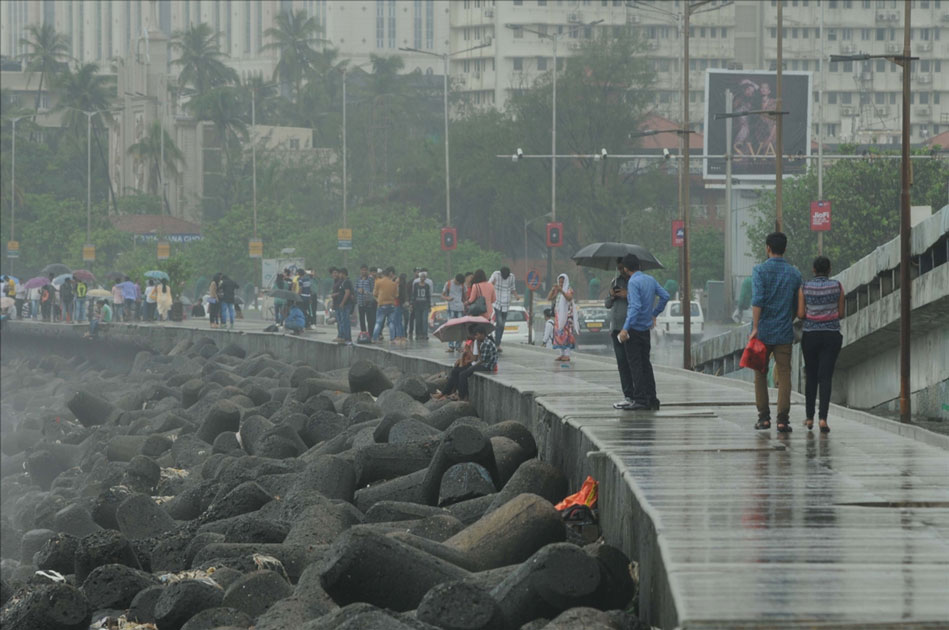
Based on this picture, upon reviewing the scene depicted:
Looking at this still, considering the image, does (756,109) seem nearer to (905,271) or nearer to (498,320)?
(498,320)

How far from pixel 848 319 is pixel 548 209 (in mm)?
58936

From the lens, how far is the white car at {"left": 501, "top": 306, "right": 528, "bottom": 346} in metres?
44.6

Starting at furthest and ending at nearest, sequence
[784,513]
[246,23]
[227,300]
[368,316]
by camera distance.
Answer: [246,23]
[227,300]
[368,316]
[784,513]

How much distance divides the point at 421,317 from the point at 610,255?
39.6 ft

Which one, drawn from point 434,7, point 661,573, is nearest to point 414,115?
point 434,7

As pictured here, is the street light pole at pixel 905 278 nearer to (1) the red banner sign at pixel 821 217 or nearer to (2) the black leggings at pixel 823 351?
(2) the black leggings at pixel 823 351

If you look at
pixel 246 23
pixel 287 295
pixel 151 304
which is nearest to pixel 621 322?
pixel 287 295

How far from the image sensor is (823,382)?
13383 mm

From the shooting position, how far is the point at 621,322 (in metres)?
16.4

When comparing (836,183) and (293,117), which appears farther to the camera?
(293,117)

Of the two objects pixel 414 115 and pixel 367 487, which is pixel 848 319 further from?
pixel 414 115

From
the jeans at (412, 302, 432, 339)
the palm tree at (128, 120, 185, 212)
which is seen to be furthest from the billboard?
the palm tree at (128, 120, 185, 212)

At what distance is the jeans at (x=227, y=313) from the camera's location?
44.1 metres

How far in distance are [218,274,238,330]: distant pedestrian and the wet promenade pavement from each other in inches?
1112
